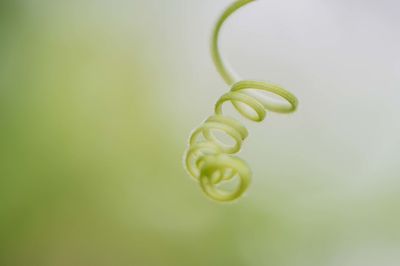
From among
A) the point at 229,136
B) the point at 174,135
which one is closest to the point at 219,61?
the point at 229,136

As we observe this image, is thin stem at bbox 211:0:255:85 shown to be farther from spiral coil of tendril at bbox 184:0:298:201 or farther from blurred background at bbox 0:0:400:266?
blurred background at bbox 0:0:400:266

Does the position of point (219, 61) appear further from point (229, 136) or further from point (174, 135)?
point (174, 135)

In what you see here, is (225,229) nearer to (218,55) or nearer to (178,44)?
(178,44)

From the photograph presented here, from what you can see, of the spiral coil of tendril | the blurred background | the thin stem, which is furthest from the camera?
the blurred background

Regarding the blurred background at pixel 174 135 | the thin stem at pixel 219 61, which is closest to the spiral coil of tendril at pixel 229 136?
→ the thin stem at pixel 219 61

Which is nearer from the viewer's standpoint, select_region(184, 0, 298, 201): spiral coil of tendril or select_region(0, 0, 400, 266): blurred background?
select_region(184, 0, 298, 201): spiral coil of tendril

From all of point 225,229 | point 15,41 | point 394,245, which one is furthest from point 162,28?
point 394,245

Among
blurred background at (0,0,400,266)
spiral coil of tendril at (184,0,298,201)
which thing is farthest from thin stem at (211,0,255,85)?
blurred background at (0,0,400,266)
